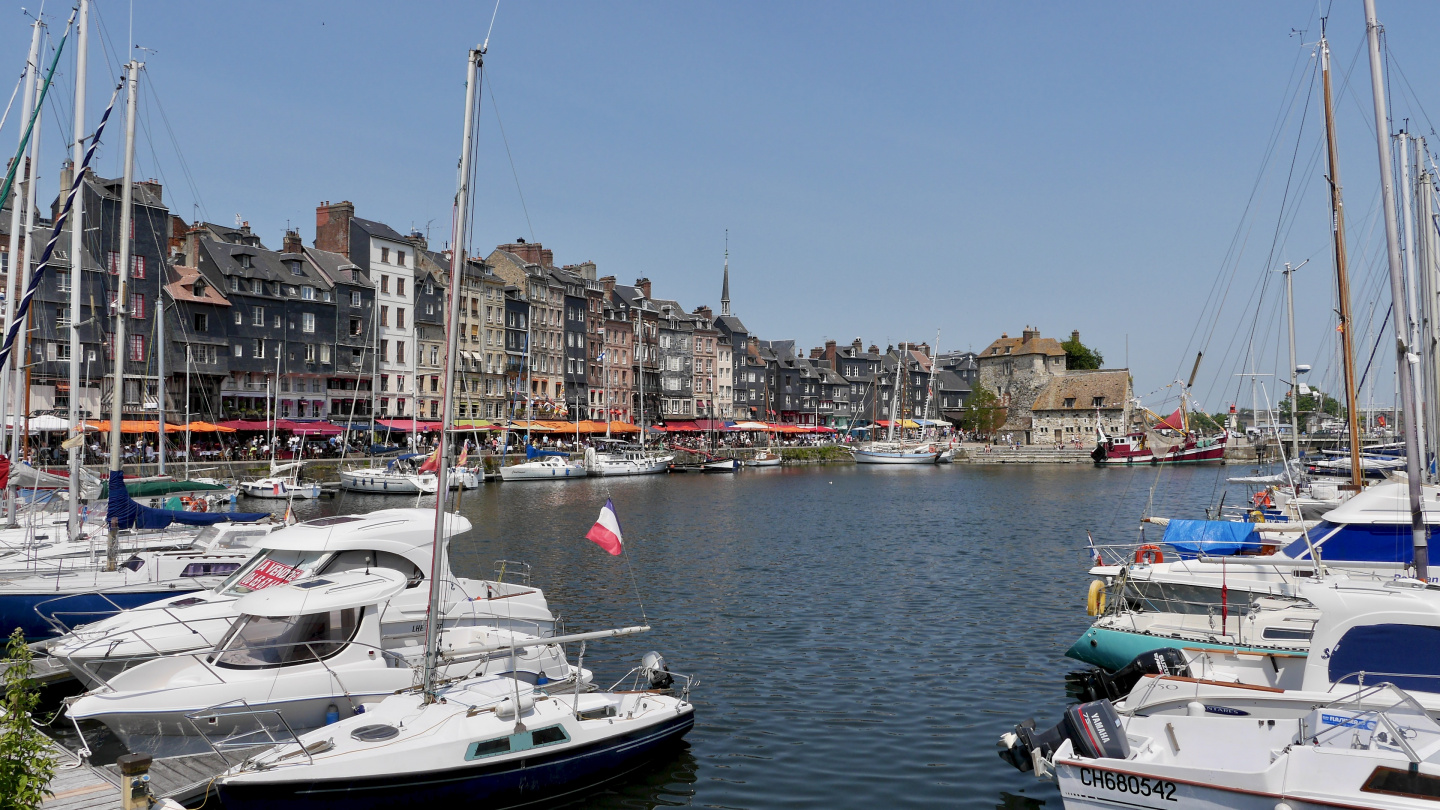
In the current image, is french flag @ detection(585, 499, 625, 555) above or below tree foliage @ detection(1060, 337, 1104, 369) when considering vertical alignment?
below

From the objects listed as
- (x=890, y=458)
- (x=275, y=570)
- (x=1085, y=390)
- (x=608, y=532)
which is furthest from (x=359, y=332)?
(x=1085, y=390)

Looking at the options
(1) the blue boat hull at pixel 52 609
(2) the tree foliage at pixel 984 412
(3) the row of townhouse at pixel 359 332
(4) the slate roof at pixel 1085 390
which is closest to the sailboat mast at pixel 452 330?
(1) the blue boat hull at pixel 52 609

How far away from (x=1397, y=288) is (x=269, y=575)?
21.7 metres

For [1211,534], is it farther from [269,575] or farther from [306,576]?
[269,575]

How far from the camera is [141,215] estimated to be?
75562 millimetres

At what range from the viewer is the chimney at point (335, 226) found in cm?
9638

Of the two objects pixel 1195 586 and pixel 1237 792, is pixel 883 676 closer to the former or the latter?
pixel 1195 586

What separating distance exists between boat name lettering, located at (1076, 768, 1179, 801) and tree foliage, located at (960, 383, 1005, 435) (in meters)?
142

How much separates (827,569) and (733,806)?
2192cm

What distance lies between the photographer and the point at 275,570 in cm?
1970

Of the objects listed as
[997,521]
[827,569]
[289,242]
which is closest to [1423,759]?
[827,569]

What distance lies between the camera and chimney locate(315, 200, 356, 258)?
96375 mm

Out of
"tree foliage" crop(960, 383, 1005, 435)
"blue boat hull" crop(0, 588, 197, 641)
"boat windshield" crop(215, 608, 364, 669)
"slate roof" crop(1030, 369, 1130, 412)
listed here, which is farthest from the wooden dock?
"tree foliage" crop(960, 383, 1005, 435)

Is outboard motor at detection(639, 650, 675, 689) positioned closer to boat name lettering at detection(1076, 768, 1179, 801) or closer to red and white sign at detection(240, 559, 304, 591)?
red and white sign at detection(240, 559, 304, 591)
